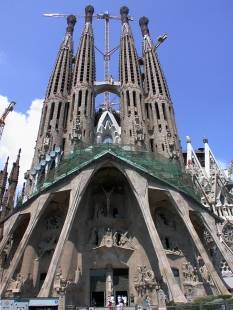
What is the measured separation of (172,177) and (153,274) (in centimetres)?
761

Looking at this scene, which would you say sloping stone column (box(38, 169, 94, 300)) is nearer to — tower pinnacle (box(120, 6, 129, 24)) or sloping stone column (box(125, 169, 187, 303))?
sloping stone column (box(125, 169, 187, 303))

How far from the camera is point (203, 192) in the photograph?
30.4 meters

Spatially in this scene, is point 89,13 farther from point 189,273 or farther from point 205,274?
point 205,274

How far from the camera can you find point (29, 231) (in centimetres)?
1934

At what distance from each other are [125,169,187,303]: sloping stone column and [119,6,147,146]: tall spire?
6.97m

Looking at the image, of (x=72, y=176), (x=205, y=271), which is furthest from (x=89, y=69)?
(x=205, y=271)

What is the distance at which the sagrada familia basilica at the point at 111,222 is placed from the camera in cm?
1912

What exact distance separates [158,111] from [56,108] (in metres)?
11.3

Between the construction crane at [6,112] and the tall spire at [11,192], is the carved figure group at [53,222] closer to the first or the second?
the tall spire at [11,192]

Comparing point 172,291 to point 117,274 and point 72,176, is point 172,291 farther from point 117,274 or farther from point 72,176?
point 72,176

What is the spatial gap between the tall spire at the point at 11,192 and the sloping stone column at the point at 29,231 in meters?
15.8

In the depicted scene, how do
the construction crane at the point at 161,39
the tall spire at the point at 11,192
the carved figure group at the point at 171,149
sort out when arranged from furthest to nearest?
1. the construction crane at the point at 161,39
2. the tall spire at the point at 11,192
3. the carved figure group at the point at 171,149

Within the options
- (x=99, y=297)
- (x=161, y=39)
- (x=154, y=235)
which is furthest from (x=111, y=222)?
(x=161, y=39)

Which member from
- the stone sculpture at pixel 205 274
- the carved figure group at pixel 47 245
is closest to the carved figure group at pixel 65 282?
the carved figure group at pixel 47 245
